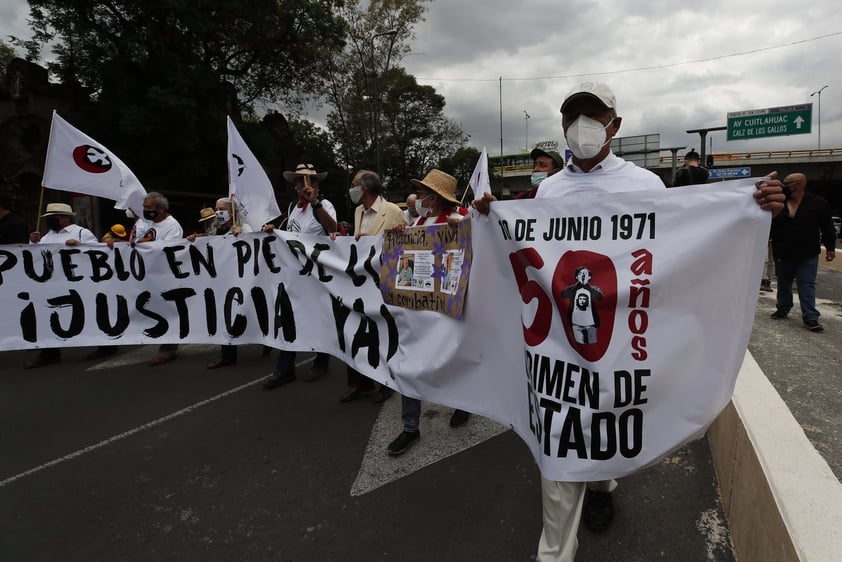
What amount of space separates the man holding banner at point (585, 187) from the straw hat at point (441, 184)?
2.07ft

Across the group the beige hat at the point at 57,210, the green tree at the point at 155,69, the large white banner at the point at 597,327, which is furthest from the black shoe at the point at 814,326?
the green tree at the point at 155,69

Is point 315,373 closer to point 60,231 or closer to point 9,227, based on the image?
point 60,231

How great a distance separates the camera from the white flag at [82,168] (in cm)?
498

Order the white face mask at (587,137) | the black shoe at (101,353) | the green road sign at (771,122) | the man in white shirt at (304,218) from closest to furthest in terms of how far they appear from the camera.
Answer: the white face mask at (587,137)
the man in white shirt at (304,218)
the black shoe at (101,353)
the green road sign at (771,122)

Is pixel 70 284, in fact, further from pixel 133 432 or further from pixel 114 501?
pixel 114 501

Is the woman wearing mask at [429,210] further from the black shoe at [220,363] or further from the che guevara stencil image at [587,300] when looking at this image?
the black shoe at [220,363]

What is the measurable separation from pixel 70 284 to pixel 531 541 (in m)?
5.46

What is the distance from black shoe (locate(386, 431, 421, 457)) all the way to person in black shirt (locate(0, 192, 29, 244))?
17.5 ft

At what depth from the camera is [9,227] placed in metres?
5.71

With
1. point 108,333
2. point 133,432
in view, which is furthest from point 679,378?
point 108,333

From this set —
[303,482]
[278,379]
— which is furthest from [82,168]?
[303,482]

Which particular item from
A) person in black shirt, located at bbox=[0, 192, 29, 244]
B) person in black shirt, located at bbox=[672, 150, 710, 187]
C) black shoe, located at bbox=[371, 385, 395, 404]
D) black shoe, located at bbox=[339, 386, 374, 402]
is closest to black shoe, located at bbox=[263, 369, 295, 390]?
black shoe, located at bbox=[339, 386, 374, 402]

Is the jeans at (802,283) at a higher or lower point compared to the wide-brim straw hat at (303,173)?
lower

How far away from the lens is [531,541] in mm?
2268
